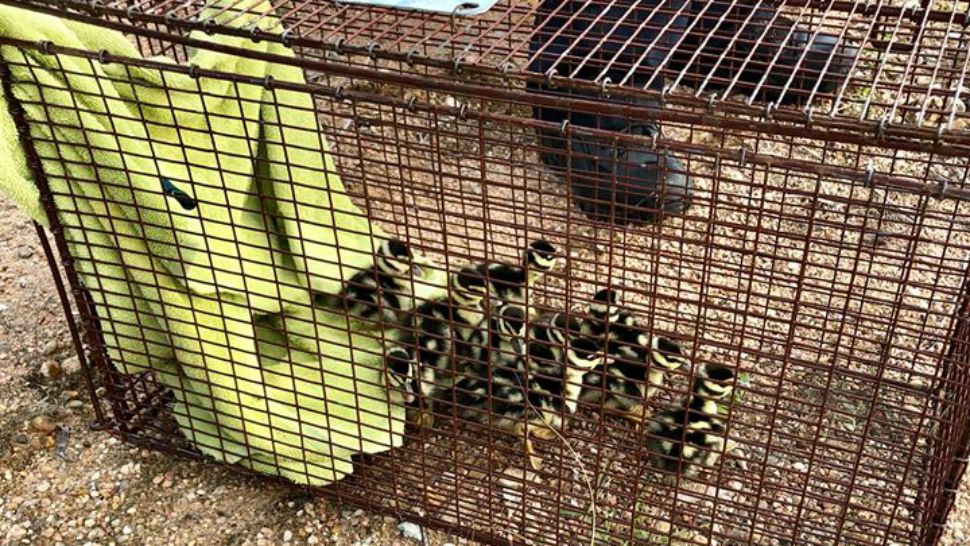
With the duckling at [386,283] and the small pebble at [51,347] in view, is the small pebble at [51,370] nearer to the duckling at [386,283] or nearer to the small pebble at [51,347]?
the small pebble at [51,347]

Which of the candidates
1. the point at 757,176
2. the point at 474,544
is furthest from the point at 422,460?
the point at 757,176

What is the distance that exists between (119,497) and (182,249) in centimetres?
55

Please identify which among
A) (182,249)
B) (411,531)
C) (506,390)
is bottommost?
(411,531)

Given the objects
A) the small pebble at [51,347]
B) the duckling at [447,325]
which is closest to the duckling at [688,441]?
the duckling at [447,325]

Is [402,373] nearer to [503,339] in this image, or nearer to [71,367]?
[503,339]

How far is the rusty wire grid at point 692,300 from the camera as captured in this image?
4.41ft

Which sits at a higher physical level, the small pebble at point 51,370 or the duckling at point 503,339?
the duckling at point 503,339

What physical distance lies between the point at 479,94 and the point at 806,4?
0.85 meters

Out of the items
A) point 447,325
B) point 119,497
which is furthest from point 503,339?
point 119,497

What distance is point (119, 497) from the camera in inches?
→ 77.9

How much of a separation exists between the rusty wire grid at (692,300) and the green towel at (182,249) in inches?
1.4

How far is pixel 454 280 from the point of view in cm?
206

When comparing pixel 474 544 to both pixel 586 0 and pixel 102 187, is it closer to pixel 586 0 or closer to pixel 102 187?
pixel 102 187

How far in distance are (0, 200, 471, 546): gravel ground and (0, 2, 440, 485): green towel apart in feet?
0.27
